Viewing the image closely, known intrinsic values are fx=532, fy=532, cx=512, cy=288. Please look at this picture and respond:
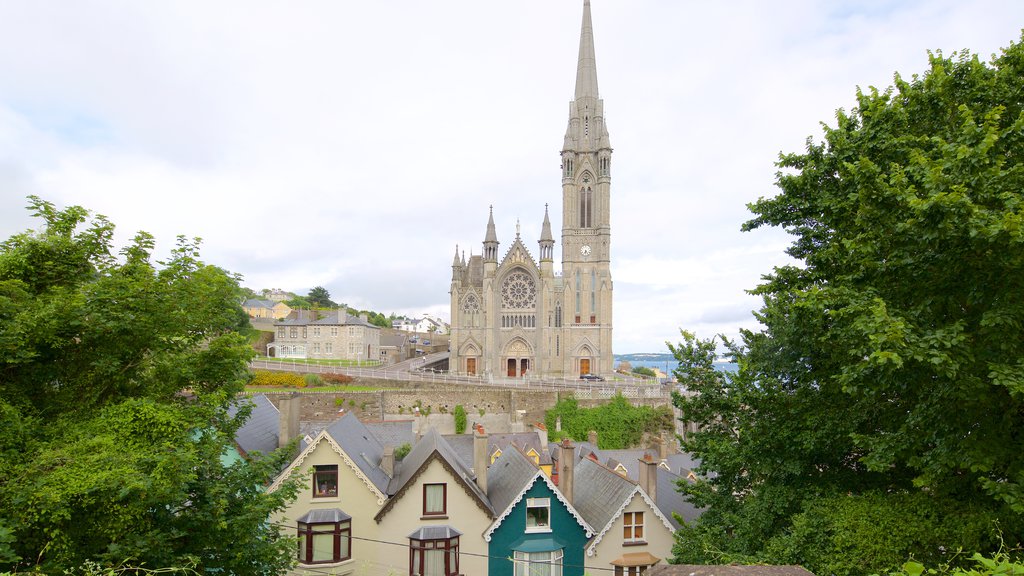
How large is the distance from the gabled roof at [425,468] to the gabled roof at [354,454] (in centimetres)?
39

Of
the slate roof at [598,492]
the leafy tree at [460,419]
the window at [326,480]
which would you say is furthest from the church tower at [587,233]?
the window at [326,480]

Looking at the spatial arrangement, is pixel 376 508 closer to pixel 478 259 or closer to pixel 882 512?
pixel 882 512

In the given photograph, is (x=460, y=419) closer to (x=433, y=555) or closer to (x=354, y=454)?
(x=354, y=454)

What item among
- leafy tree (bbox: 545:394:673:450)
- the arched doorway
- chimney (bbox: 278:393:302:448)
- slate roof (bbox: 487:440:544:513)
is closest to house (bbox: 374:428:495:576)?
slate roof (bbox: 487:440:544:513)

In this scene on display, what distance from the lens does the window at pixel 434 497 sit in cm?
1728

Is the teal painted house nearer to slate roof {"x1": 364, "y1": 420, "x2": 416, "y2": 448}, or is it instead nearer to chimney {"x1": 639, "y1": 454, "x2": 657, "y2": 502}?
chimney {"x1": 639, "y1": 454, "x2": 657, "y2": 502}

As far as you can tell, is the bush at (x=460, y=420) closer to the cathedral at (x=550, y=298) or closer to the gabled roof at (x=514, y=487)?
the cathedral at (x=550, y=298)

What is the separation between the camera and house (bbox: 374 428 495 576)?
1680 cm

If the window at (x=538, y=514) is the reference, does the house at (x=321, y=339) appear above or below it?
above

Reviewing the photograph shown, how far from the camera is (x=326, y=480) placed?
1709 cm

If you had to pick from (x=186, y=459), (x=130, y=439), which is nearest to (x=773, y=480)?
(x=186, y=459)

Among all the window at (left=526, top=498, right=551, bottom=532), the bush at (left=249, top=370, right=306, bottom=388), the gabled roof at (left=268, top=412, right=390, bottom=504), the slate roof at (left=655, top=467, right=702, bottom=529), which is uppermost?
the bush at (left=249, top=370, right=306, bottom=388)

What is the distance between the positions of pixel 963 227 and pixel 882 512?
208 inches

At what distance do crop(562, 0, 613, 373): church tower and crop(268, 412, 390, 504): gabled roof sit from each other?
41.4 m
